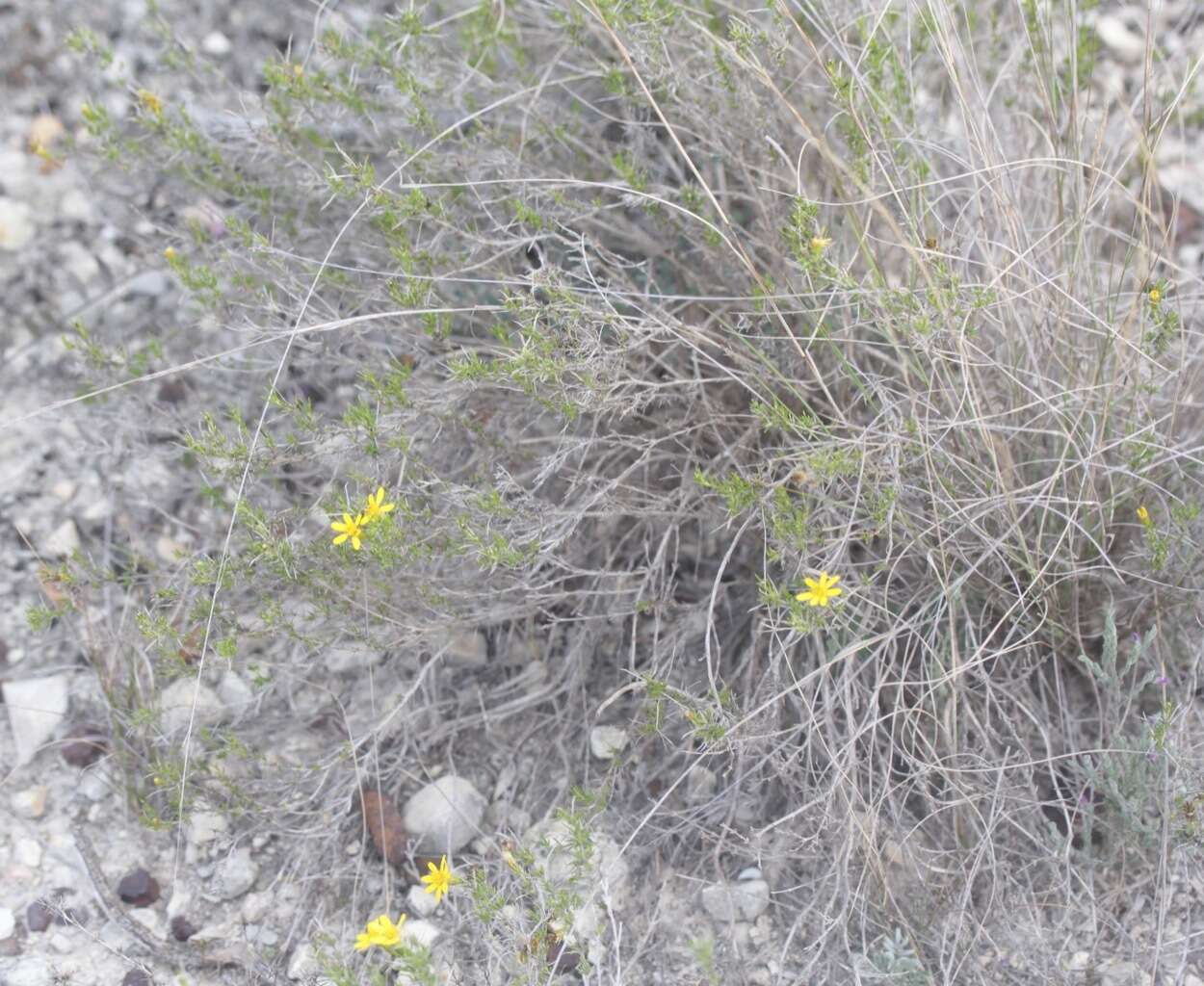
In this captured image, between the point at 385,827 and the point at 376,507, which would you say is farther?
the point at 385,827

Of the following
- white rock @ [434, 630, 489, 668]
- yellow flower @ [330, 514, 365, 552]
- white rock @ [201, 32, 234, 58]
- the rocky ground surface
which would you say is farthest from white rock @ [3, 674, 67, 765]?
white rock @ [201, 32, 234, 58]

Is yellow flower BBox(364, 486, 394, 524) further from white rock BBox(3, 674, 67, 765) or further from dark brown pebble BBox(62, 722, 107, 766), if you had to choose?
white rock BBox(3, 674, 67, 765)

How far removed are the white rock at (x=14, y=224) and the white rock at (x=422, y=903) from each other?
2366 mm

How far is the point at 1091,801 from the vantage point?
240 cm

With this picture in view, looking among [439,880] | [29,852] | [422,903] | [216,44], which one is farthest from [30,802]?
[216,44]

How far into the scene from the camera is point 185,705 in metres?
2.66

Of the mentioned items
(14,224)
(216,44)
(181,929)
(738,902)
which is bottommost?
(738,902)

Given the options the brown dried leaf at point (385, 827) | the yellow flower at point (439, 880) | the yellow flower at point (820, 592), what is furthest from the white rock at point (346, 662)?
the yellow flower at point (820, 592)

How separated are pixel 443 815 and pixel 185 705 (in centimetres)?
62

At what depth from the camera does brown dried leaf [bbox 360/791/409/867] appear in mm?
2516

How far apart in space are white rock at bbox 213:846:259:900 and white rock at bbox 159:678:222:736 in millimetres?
290

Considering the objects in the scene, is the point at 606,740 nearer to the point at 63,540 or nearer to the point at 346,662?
the point at 346,662

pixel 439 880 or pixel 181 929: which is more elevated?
pixel 439 880

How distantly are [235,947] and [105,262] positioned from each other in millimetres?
2127
